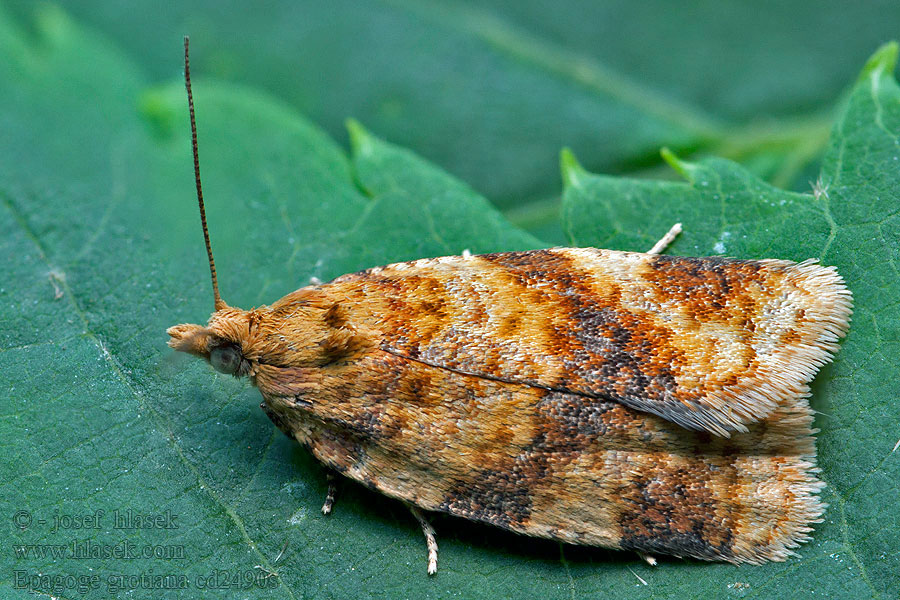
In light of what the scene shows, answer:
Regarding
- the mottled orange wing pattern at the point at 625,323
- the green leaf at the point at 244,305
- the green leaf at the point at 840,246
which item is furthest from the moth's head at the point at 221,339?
the green leaf at the point at 840,246

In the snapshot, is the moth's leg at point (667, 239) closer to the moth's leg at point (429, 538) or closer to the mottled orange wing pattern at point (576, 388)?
the mottled orange wing pattern at point (576, 388)

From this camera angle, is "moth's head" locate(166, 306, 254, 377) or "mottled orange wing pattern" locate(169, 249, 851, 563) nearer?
"mottled orange wing pattern" locate(169, 249, 851, 563)

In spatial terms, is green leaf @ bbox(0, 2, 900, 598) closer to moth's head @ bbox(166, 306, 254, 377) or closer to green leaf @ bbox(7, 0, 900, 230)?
moth's head @ bbox(166, 306, 254, 377)

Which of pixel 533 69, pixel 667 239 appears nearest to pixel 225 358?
pixel 667 239

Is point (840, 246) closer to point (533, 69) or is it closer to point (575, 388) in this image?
point (575, 388)

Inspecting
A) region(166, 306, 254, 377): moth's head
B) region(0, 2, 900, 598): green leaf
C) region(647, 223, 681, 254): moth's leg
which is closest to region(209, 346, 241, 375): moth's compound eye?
region(166, 306, 254, 377): moth's head
